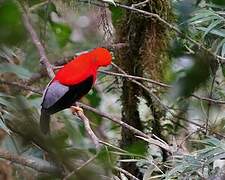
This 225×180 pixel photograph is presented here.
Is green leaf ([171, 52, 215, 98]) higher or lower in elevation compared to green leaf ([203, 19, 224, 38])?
higher

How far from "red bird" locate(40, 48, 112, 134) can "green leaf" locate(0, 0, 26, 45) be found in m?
1.21

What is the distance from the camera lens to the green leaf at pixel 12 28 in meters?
0.28

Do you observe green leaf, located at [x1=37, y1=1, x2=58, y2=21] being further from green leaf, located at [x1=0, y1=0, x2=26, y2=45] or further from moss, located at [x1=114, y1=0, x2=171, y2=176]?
green leaf, located at [x1=0, y1=0, x2=26, y2=45]

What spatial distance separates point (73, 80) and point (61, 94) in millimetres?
79

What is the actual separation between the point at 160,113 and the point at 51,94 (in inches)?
38.6

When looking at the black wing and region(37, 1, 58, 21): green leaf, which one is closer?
region(37, 1, 58, 21): green leaf

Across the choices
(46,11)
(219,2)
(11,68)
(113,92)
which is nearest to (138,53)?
(113,92)

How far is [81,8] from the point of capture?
2.10 metres

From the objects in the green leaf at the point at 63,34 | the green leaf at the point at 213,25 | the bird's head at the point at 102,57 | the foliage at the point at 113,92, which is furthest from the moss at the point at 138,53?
the bird's head at the point at 102,57

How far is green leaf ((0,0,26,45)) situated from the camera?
28cm

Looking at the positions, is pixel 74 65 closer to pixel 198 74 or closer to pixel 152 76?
pixel 152 76

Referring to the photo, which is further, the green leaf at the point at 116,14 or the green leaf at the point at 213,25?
the green leaf at the point at 116,14

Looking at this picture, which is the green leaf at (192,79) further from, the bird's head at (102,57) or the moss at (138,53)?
the moss at (138,53)

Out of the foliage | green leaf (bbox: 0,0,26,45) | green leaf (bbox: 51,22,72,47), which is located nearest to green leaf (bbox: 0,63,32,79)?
the foliage
